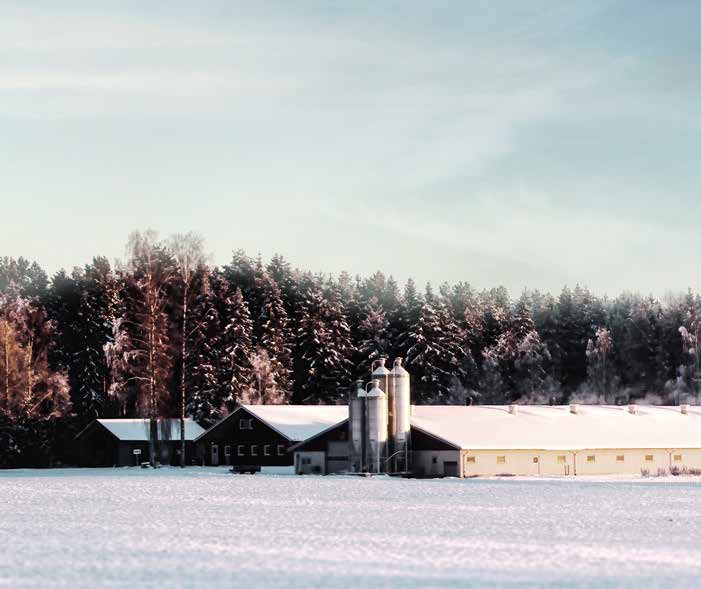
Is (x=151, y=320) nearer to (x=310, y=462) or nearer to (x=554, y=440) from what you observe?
(x=310, y=462)

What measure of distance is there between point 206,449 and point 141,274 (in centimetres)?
1513

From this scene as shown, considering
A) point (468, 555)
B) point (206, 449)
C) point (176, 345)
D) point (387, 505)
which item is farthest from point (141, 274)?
point (468, 555)

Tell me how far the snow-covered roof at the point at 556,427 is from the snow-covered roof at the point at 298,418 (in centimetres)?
879

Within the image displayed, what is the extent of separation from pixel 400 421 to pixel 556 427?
11300 millimetres

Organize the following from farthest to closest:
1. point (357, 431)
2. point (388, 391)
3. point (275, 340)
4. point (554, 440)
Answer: point (275, 340) < point (554, 440) < point (388, 391) < point (357, 431)

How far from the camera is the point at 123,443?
9738 centimetres

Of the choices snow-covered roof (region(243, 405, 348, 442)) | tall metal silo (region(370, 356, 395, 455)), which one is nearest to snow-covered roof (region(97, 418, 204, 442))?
snow-covered roof (region(243, 405, 348, 442))

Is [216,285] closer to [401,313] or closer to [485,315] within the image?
[401,313]

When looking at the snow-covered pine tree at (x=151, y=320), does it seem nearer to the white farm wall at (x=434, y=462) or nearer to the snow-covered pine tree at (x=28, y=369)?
the snow-covered pine tree at (x=28, y=369)

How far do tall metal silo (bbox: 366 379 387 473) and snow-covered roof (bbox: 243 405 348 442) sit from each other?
10.3 metres

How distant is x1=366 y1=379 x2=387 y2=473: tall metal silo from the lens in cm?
7825

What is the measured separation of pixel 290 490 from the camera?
6031 cm

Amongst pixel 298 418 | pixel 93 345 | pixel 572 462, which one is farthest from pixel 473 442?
pixel 93 345

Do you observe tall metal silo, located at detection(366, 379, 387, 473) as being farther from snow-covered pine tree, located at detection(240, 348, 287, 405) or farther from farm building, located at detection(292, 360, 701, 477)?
snow-covered pine tree, located at detection(240, 348, 287, 405)
